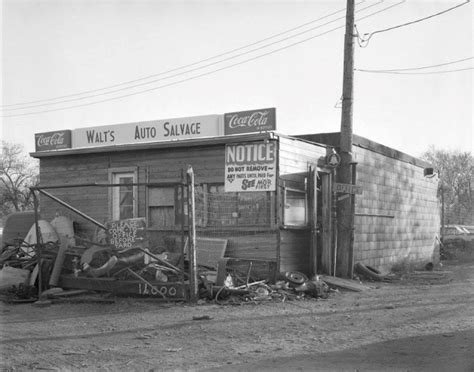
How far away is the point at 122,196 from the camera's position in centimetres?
1401

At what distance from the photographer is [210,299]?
973 centimetres

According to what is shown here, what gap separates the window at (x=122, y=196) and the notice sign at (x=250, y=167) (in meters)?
2.94

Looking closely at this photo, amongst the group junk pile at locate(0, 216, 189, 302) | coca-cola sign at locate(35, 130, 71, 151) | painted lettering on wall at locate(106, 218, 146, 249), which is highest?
coca-cola sign at locate(35, 130, 71, 151)

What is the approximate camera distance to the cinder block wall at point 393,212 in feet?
50.2

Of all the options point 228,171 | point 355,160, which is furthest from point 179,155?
point 355,160

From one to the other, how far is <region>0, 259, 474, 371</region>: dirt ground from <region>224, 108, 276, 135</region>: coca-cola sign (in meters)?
4.03

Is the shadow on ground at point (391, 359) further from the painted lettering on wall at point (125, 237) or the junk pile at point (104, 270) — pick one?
the painted lettering on wall at point (125, 237)

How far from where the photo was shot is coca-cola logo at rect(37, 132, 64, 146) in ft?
50.1

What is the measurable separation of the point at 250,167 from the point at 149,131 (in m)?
3.29

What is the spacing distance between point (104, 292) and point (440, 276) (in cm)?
972

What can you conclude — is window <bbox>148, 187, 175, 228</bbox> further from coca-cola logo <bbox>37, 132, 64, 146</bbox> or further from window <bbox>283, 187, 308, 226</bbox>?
coca-cola logo <bbox>37, 132, 64, 146</bbox>

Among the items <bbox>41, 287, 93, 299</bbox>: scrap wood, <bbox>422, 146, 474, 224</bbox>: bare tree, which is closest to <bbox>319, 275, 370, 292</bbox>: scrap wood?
<bbox>41, 287, 93, 299</bbox>: scrap wood

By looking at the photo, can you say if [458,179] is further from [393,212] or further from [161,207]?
[161,207]

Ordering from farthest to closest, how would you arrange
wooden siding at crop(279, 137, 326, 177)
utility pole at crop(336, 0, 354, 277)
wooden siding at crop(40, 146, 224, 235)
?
utility pole at crop(336, 0, 354, 277) → wooden siding at crop(40, 146, 224, 235) → wooden siding at crop(279, 137, 326, 177)
